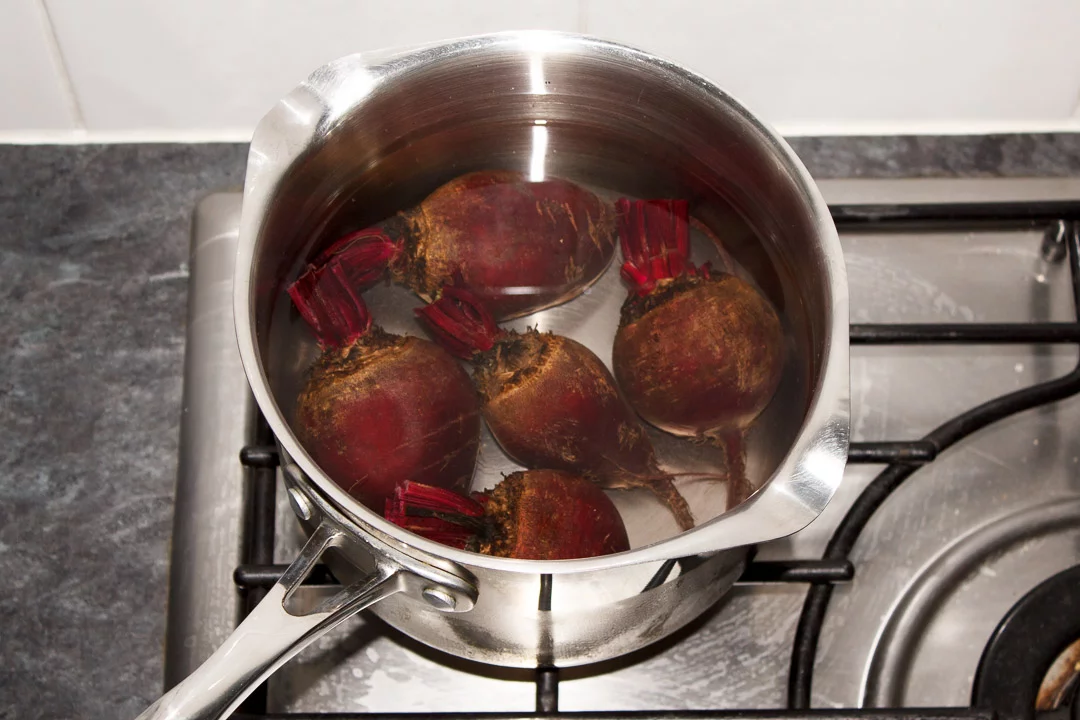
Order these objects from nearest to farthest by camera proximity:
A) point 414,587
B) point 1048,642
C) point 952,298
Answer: point 414,587 → point 1048,642 → point 952,298

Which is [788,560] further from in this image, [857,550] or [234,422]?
[234,422]

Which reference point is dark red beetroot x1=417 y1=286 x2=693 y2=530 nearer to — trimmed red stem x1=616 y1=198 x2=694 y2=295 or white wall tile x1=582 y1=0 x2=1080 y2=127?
trimmed red stem x1=616 y1=198 x2=694 y2=295

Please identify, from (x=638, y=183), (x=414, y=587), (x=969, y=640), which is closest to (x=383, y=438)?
(x=414, y=587)

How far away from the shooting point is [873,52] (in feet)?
2.25

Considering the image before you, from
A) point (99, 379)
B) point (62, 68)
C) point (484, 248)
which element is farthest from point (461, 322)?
point (62, 68)

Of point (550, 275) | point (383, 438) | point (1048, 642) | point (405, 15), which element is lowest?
point (1048, 642)

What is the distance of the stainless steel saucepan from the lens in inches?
15.5

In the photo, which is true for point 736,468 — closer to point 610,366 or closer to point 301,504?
point 610,366

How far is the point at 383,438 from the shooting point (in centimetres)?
50

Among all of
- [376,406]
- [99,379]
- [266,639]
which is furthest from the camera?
[99,379]

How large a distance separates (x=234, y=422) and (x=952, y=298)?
0.45m

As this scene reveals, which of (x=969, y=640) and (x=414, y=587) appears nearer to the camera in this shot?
(x=414, y=587)

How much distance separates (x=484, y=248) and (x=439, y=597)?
224mm

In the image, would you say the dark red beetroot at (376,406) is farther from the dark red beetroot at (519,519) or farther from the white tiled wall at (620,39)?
the white tiled wall at (620,39)
